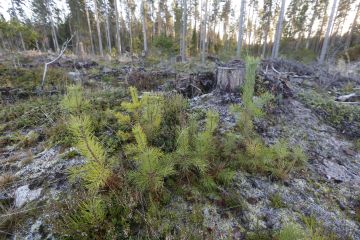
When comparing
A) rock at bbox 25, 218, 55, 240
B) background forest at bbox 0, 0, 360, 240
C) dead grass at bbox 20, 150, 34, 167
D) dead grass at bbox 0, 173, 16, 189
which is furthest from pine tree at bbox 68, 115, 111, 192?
dead grass at bbox 20, 150, 34, 167

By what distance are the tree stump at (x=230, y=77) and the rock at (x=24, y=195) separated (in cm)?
365

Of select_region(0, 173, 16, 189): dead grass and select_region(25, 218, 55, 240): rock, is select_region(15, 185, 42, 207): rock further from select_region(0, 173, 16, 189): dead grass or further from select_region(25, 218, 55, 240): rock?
select_region(25, 218, 55, 240): rock

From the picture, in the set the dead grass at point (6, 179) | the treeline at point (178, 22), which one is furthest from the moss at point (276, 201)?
the treeline at point (178, 22)

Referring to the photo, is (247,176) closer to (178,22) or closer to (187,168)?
(187,168)

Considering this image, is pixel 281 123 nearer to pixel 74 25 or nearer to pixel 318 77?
pixel 318 77

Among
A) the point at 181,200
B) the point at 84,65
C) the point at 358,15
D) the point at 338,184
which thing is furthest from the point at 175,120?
the point at 358,15

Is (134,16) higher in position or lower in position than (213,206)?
higher

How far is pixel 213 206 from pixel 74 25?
98.5ft

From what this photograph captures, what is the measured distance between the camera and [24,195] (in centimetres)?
192

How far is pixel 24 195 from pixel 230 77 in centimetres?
385

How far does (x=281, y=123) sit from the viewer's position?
3398 mm

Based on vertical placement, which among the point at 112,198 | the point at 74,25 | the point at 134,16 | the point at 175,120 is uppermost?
the point at 134,16

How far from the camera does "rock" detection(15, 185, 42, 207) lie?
1849mm

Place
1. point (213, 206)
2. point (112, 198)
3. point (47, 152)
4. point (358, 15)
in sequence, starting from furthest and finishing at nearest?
point (358, 15) → point (47, 152) → point (213, 206) → point (112, 198)
